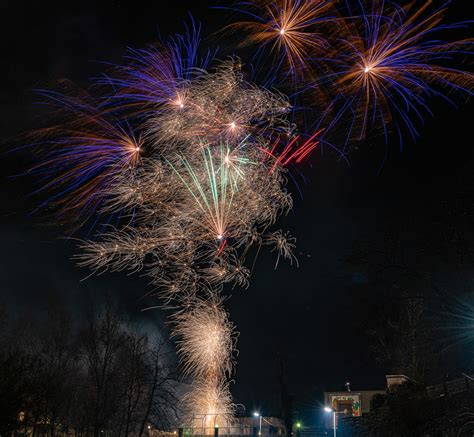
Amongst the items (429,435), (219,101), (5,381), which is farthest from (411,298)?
(5,381)

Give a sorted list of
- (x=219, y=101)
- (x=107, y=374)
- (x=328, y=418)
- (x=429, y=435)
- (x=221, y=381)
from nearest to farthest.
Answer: (x=219, y=101) → (x=429, y=435) → (x=221, y=381) → (x=107, y=374) → (x=328, y=418)

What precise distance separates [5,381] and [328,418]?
32347 mm

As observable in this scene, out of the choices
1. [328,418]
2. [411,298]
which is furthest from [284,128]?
[328,418]

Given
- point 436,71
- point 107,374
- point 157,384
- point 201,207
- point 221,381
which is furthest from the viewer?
point 107,374

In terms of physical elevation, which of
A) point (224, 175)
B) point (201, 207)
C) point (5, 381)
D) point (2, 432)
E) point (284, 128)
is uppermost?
point (284, 128)

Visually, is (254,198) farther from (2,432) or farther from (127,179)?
(2,432)

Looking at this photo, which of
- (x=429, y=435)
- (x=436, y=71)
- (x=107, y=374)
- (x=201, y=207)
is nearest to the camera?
(x=436, y=71)

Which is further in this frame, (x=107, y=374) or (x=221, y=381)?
(x=107, y=374)

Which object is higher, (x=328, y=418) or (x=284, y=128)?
(x=284, y=128)

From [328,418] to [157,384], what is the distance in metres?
18.2

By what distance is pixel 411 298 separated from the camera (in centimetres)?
1697

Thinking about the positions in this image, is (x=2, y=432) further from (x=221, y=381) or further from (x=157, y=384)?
(x=157, y=384)

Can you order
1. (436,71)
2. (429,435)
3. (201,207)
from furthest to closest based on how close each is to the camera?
(429,435), (201,207), (436,71)

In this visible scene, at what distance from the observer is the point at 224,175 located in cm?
1388
